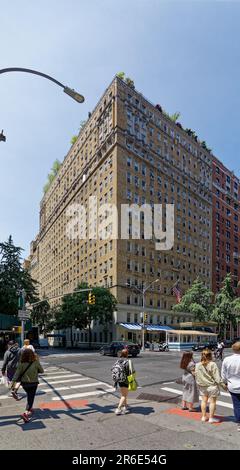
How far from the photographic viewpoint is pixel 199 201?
86.6 m

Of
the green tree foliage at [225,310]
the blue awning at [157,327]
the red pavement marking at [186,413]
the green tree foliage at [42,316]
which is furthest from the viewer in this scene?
the green tree foliage at [42,316]

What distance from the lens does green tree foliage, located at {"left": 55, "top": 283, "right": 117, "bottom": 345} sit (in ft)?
186

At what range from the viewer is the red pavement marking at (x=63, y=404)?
1116cm

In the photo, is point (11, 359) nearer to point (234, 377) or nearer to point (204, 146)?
point (234, 377)

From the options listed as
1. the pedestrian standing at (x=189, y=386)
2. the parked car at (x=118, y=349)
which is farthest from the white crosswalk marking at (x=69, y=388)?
the parked car at (x=118, y=349)

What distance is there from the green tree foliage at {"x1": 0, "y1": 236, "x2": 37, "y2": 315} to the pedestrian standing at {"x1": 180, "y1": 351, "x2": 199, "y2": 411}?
4093 centimetres

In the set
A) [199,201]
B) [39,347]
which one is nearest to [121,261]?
[39,347]

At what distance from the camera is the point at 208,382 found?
928 cm

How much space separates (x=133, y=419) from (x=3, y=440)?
304 cm

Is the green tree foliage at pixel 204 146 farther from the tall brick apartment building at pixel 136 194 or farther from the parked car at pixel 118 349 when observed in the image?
the parked car at pixel 118 349

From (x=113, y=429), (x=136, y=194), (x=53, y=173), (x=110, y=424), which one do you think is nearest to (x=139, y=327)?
(x=136, y=194)

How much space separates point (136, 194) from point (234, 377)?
60444 millimetres

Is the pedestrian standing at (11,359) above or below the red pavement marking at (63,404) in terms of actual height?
above

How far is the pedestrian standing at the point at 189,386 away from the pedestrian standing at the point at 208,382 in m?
0.97
